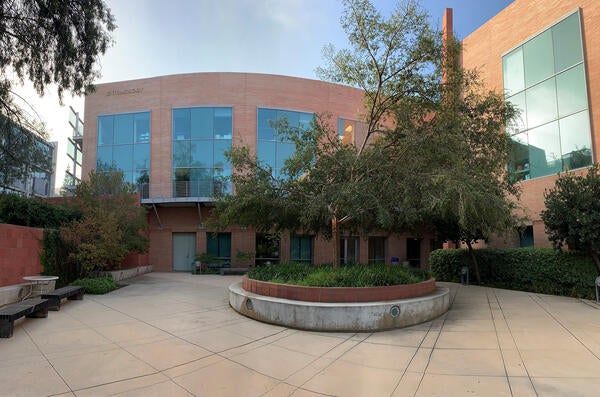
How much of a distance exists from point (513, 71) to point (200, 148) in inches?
733

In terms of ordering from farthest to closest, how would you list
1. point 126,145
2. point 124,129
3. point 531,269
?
point 124,129 < point 126,145 < point 531,269

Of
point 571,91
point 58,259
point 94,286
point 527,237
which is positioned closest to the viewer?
point 94,286

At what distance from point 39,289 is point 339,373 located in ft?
36.1

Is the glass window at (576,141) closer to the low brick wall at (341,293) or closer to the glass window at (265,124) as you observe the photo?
the low brick wall at (341,293)

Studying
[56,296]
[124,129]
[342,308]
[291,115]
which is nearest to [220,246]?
[291,115]

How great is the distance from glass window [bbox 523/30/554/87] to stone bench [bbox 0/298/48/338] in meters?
20.1

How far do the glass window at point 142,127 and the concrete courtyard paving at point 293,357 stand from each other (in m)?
19.1

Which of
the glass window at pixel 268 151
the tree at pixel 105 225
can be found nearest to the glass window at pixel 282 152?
the glass window at pixel 268 151

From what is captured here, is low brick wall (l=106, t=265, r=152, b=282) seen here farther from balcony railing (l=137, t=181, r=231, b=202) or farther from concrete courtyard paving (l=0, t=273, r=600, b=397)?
concrete courtyard paving (l=0, t=273, r=600, b=397)

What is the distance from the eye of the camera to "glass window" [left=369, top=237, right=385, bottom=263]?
95.4 ft

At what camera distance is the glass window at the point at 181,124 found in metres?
26.3

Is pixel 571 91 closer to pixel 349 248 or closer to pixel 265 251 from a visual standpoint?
pixel 349 248

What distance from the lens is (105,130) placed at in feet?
90.1

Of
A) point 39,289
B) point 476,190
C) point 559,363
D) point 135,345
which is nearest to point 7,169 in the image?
point 39,289
